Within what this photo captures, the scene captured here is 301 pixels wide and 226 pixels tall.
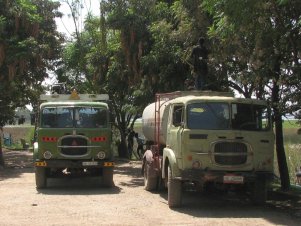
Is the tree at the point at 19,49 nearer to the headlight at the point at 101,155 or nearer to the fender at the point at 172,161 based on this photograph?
the headlight at the point at 101,155

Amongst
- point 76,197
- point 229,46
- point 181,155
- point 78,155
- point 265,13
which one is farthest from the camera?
point 78,155

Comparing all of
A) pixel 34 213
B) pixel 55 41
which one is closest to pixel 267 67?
pixel 34 213

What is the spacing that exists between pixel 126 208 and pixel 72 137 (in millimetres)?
4027

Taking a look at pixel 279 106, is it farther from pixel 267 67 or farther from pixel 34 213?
pixel 34 213

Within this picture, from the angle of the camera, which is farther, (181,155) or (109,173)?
(109,173)

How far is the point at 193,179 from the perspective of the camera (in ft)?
36.9

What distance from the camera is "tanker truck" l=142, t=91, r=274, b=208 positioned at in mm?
11320

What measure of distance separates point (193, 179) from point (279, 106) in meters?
2.66

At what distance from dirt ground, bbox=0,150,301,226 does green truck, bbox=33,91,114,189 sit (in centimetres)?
80

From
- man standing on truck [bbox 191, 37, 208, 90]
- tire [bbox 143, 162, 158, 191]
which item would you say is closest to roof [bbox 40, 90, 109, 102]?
tire [bbox 143, 162, 158, 191]

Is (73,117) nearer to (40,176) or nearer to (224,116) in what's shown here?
(40,176)

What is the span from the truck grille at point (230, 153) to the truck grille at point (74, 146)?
5247 mm

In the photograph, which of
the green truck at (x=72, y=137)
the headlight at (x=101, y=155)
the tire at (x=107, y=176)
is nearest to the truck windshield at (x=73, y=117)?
the green truck at (x=72, y=137)

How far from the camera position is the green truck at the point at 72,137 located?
15.3 m
